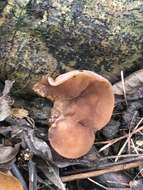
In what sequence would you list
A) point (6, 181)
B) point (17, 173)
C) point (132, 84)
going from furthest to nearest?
point (132, 84) < point (17, 173) < point (6, 181)

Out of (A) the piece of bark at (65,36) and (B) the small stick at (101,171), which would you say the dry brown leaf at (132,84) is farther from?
(B) the small stick at (101,171)

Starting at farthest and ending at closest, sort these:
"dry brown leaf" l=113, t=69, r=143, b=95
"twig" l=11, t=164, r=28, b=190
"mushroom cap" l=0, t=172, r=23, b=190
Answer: "dry brown leaf" l=113, t=69, r=143, b=95 → "twig" l=11, t=164, r=28, b=190 → "mushroom cap" l=0, t=172, r=23, b=190

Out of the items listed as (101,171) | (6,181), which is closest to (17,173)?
(6,181)

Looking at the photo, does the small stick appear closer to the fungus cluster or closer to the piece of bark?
the fungus cluster

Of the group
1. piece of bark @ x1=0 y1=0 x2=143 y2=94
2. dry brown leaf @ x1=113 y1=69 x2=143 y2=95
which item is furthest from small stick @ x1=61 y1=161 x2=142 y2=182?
piece of bark @ x1=0 y1=0 x2=143 y2=94

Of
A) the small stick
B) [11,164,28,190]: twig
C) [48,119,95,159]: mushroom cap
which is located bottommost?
the small stick

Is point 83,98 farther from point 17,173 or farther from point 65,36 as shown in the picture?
point 17,173
